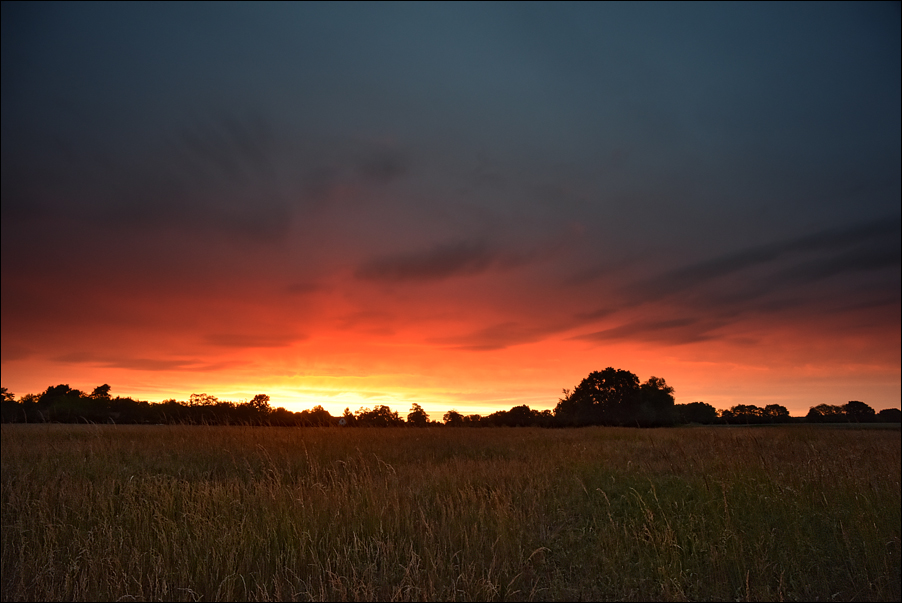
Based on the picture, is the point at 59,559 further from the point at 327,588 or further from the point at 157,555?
the point at 327,588

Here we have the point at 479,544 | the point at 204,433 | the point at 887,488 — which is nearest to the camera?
the point at 479,544

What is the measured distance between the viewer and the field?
15.0 feet

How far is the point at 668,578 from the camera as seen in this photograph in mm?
4473

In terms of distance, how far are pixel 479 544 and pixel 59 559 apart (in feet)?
16.5

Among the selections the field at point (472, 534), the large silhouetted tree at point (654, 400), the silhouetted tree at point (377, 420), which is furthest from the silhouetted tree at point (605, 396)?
the field at point (472, 534)

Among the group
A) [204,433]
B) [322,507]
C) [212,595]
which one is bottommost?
[212,595]

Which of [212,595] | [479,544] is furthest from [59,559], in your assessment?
[479,544]

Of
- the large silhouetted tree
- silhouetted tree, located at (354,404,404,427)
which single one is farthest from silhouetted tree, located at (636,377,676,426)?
silhouetted tree, located at (354,404,404,427)

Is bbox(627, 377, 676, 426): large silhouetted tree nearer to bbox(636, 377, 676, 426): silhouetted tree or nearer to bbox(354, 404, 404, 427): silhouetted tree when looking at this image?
bbox(636, 377, 676, 426): silhouetted tree

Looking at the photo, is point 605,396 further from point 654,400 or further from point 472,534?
point 472,534

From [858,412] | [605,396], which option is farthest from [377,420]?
[605,396]

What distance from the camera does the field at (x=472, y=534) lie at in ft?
15.0

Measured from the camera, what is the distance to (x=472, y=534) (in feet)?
18.1

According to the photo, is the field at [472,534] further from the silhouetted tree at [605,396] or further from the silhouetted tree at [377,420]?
the silhouetted tree at [605,396]
